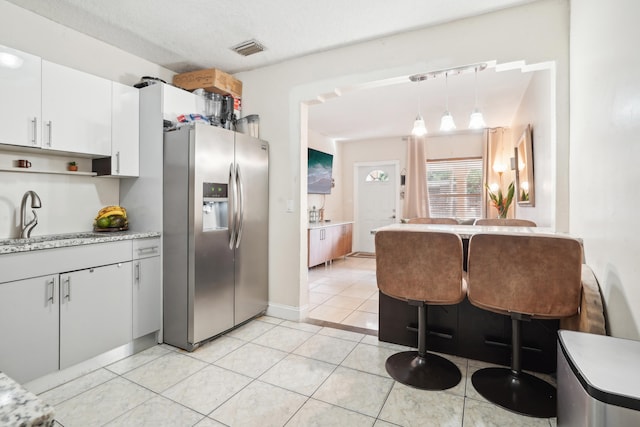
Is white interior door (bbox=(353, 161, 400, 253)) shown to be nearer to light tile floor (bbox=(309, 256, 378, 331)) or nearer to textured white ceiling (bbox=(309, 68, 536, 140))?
textured white ceiling (bbox=(309, 68, 536, 140))

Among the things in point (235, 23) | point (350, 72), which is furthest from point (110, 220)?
point (350, 72)

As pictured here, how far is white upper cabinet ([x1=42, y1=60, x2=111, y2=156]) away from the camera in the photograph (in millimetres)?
2209

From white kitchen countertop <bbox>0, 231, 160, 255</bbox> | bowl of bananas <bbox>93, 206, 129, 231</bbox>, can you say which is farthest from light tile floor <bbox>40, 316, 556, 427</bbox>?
bowl of bananas <bbox>93, 206, 129, 231</bbox>

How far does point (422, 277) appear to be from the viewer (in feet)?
6.52

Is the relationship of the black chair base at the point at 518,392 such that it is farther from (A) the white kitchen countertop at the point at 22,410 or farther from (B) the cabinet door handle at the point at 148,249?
(B) the cabinet door handle at the point at 148,249

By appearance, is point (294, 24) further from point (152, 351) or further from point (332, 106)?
point (152, 351)

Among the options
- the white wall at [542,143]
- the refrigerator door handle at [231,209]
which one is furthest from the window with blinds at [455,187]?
the refrigerator door handle at [231,209]

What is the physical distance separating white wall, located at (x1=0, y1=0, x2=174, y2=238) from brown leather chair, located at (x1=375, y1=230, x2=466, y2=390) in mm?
2509

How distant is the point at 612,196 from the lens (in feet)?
4.82

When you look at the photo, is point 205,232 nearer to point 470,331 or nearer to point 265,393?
point 265,393

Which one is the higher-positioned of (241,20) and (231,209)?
(241,20)

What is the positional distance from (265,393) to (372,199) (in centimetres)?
583

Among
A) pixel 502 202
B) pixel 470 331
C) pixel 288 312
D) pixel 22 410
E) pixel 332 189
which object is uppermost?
pixel 332 189

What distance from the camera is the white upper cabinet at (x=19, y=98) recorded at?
78.9 inches
